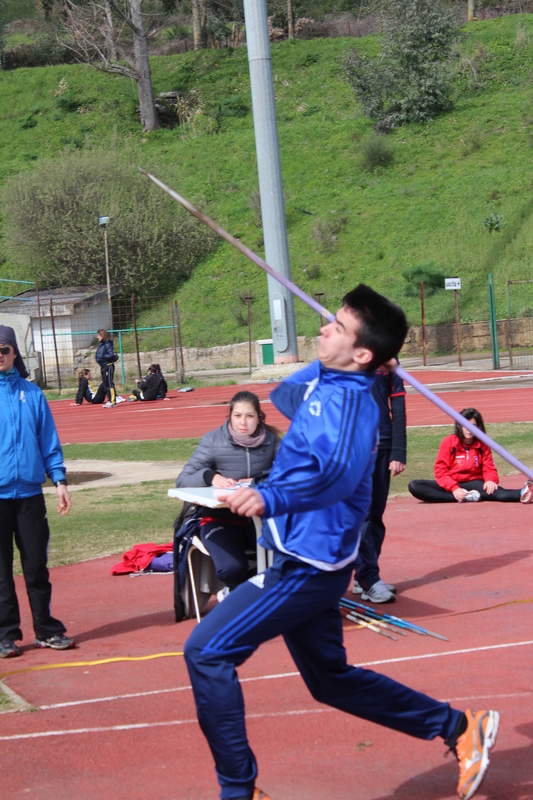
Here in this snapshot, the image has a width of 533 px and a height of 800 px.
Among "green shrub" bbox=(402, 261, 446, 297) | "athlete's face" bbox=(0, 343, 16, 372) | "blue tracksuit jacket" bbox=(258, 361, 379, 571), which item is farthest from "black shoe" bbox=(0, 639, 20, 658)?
"green shrub" bbox=(402, 261, 446, 297)

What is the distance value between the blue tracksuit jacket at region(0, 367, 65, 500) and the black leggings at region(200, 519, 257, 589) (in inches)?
37.9

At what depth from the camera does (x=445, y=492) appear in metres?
9.22

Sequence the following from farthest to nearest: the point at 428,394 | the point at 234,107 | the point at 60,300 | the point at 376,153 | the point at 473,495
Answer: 1. the point at 234,107
2. the point at 376,153
3. the point at 60,300
4. the point at 473,495
5. the point at 428,394

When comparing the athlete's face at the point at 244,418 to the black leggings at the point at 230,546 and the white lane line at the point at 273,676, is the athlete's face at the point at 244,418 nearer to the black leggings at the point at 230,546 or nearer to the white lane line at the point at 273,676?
the black leggings at the point at 230,546

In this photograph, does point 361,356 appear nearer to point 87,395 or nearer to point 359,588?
point 359,588

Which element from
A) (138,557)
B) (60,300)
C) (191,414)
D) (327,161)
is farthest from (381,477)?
(327,161)

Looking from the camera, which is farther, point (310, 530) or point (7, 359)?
point (7, 359)

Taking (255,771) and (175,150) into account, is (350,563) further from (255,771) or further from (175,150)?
(175,150)

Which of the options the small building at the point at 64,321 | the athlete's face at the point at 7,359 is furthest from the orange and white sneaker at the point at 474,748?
the small building at the point at 64,321

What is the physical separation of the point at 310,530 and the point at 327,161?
45177mm

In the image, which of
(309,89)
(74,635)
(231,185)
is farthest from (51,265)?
(74,635)

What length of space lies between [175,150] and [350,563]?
51249 millimetres

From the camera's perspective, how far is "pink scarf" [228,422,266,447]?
5520 millimetres

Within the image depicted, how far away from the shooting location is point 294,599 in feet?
9.37
